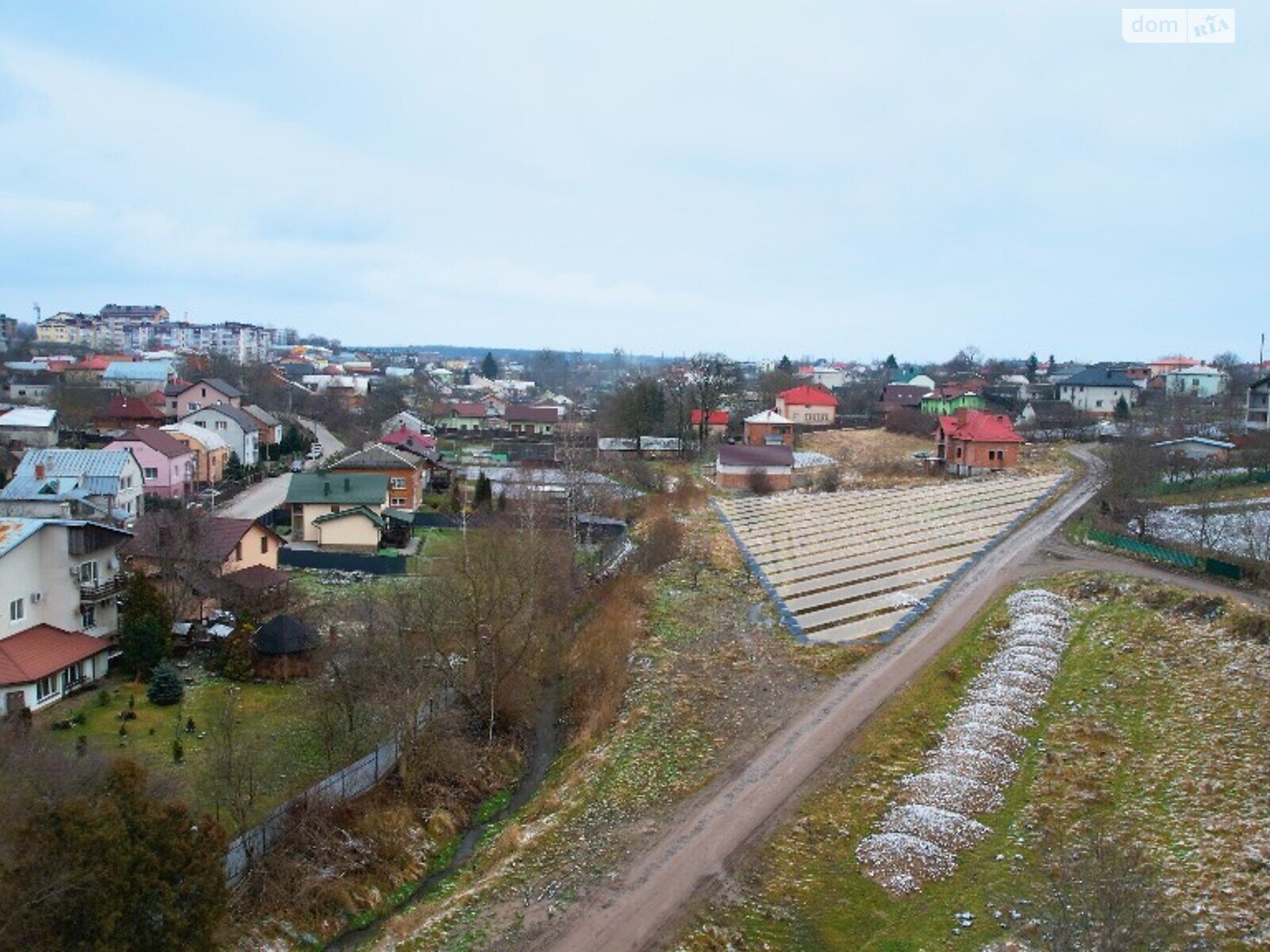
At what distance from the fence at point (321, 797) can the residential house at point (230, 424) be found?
30.4 m

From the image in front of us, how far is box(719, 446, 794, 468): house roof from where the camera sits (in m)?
41.0

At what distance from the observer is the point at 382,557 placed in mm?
27891

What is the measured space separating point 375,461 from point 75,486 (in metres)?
10.8

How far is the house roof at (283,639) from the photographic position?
18344mm

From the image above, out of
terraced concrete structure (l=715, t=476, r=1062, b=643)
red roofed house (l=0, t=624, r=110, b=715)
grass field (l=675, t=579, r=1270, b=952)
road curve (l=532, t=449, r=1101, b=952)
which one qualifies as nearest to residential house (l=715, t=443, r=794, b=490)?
terraced concrete structure (l=715, t=476, r=1062, b=643)

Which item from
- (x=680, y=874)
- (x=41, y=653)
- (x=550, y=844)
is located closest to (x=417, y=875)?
(x=550, y=844)

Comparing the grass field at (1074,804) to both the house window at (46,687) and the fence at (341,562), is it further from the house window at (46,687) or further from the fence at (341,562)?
the fence at (341,562)

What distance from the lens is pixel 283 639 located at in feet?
60.3

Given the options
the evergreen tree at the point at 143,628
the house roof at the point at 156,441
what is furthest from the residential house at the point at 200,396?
the evergreen tree at the point at 143,628

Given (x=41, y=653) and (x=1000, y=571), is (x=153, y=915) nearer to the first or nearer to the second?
(x=41, y=653)

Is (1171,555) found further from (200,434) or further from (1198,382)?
(1198,382)

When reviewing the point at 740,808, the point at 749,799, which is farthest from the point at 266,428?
the point at 740,808

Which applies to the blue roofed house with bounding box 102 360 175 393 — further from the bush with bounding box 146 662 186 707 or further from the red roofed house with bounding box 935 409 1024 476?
the bush with bounding box 146 662 186 707

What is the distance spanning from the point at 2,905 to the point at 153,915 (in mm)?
1191
